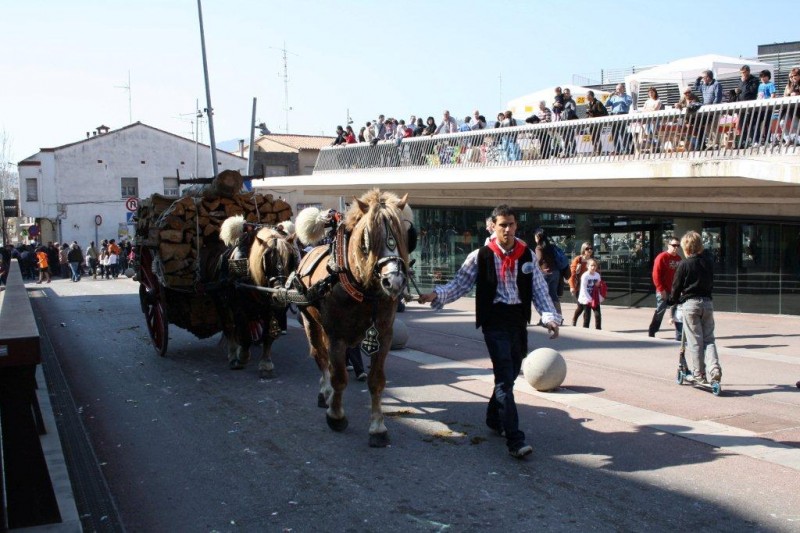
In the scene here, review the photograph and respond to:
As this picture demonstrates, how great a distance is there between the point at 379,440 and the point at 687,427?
2891mm

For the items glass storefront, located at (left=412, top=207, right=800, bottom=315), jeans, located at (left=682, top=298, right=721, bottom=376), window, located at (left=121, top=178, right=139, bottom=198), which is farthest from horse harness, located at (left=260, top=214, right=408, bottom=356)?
window, located at (left=121, top=178, right=139, bottom=198)

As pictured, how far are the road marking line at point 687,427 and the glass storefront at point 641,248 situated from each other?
10.3m

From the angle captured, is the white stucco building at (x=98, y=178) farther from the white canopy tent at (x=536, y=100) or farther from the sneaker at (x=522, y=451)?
the sneaker at (x=522, y=451)

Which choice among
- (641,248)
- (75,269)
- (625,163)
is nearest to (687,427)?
(625,163)

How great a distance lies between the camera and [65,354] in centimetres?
1251

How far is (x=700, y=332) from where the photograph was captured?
29.7 feet

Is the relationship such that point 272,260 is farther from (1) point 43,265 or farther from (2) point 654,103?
(1) point 43,265

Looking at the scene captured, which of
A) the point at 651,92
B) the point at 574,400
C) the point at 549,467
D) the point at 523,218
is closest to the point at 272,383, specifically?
the point at 574,400

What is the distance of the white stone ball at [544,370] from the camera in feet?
29.0

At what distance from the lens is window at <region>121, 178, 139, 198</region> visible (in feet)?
169

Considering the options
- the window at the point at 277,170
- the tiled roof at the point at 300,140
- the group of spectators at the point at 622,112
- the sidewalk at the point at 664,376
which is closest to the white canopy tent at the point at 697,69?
the group of spectators at the point at 622,112

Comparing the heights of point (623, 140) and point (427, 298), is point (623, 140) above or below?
above

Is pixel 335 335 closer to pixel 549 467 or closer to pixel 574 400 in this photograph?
pixel 549 467

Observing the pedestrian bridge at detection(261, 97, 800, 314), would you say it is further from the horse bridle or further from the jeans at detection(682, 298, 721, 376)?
the horse bridle
